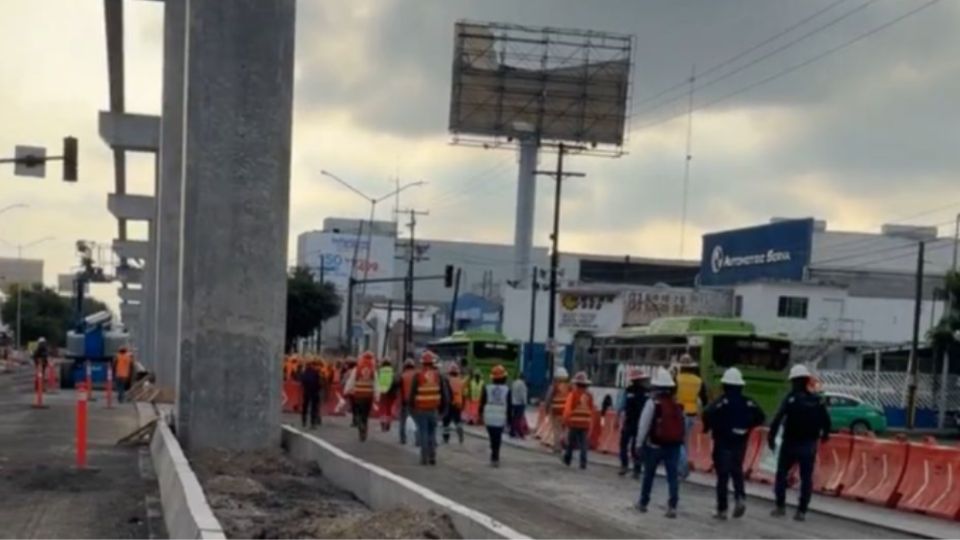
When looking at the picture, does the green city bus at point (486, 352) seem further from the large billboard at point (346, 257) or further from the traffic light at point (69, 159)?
the large billboard at point (346, 257)

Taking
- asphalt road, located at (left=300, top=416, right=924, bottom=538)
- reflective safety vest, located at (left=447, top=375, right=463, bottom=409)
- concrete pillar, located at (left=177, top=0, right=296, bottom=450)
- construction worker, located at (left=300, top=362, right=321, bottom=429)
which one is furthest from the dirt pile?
construction worker, located at (left=300, top=362, right=321, bottom=429)

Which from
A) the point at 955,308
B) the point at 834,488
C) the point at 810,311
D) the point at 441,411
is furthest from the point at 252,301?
the point at 810,311

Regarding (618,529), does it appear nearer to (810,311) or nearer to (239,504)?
(239,504)

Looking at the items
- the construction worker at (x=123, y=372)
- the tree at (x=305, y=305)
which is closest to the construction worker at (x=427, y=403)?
the construction worker at (x=123, y=372)

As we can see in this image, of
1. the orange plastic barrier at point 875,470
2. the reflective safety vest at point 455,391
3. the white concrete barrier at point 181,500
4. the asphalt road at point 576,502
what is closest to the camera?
the white concrete barrier at point 181,500

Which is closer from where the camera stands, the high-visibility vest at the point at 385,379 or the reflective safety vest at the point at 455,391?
the reflective safety vest at the point at 455,391

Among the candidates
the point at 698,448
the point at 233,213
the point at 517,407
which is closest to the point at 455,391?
the point at 698,448

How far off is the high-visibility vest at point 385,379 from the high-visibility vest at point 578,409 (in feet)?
26.8

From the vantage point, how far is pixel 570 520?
15.5 meters

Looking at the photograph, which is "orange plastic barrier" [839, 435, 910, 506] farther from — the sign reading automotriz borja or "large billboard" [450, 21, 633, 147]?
"large billboard" [450, 21, 633, 147]

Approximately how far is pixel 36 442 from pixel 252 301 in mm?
7478

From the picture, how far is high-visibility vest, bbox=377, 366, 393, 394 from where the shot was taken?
102 feet

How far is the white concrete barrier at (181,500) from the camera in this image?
33.0ft

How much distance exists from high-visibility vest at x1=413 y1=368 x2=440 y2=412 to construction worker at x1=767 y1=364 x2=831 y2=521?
21.9ft
